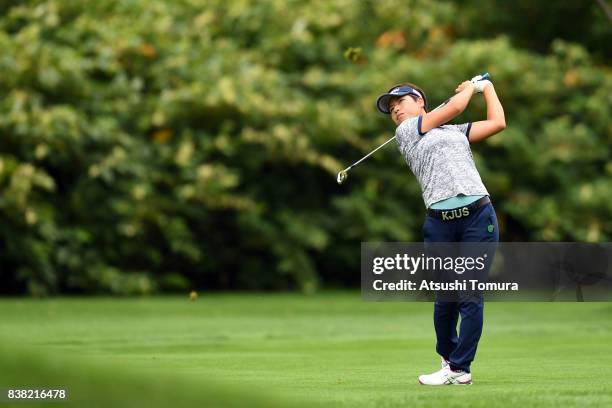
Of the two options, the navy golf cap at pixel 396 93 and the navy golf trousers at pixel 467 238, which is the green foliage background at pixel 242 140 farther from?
the navy golf trousers at pixel 467 238

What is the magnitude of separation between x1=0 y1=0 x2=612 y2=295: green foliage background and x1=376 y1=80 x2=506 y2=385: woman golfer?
10.9 metres

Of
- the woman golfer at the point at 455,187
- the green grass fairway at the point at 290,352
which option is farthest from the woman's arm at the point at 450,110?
the green grass fairway at the point at 290,352

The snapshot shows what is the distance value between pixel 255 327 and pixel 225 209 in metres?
6.96

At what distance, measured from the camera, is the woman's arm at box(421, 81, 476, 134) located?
7.47m

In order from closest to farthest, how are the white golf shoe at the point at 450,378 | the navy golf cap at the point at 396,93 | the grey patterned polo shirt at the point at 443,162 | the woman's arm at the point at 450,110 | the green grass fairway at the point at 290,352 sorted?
1. the green grass fairway at the point at 290,352
2. the woman's arm at the point at 450,110
3. the grey patterned polo shirt at the point at 443,162
4. the white golf shoe at the point at 450,378
5. the navy golf cap at the point at 396,93

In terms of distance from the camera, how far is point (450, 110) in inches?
295

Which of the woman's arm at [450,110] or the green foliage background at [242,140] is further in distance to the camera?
the green foliage background at [242,140]

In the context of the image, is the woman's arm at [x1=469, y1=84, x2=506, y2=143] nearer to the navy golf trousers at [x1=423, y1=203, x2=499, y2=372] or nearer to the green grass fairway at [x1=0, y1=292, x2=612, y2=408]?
the navy golf trousers at [x1=423, y1=203, x2=499, y2=372]

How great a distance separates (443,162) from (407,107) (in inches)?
22.5

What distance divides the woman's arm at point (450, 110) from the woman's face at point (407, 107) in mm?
266

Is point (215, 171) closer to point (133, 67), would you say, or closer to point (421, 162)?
point (133, 67)

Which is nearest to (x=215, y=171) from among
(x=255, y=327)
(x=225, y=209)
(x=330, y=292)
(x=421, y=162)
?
(x=225, y=209)

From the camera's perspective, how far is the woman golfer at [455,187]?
7.55m

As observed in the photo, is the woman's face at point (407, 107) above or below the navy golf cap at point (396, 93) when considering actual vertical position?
below
